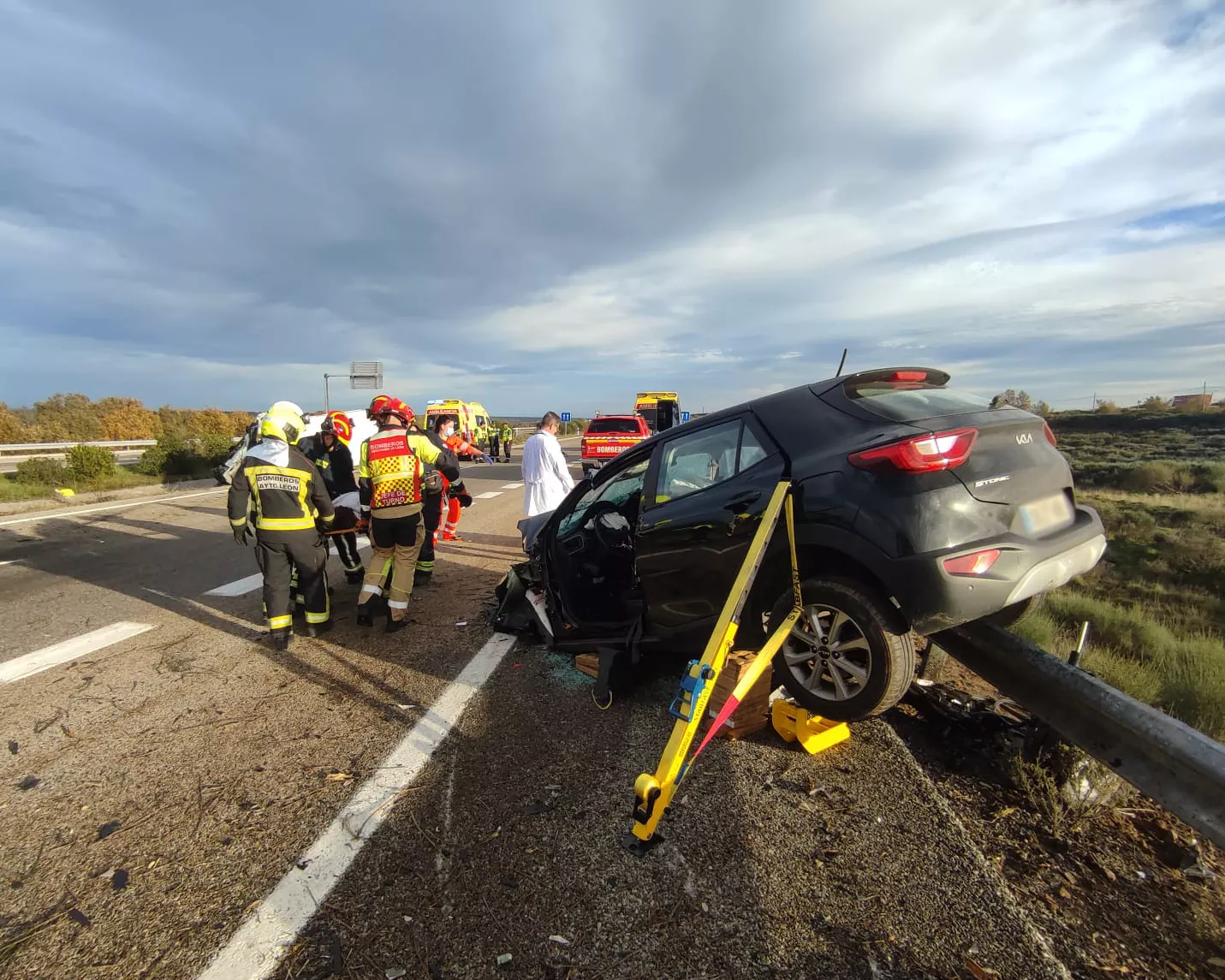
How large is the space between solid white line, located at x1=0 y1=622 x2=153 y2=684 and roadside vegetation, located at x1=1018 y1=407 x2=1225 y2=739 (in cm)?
730

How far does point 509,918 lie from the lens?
205 cm

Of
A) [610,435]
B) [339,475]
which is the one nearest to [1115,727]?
[339,475]

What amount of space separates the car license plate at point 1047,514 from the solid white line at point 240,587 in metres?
6.69

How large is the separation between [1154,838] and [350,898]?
3.15m

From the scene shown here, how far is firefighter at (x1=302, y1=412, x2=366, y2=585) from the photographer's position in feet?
21.5

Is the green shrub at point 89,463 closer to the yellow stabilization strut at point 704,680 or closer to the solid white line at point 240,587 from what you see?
the solid white line at point 240,587

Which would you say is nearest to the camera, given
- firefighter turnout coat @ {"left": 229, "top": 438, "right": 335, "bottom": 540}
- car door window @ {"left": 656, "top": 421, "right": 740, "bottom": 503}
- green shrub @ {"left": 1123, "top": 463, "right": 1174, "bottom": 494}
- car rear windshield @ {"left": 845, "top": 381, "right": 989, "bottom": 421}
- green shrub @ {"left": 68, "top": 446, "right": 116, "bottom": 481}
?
car rear windshield @ {"left": 845, "top": 381, "right": 989, "bottom": 421}

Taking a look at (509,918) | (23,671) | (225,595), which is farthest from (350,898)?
(225,595)

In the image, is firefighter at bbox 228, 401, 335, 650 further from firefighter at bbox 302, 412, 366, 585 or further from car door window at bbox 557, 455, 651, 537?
car door window at bbox 557, 455, 651, 537

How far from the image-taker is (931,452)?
8.18ft

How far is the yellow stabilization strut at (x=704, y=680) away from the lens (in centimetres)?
228

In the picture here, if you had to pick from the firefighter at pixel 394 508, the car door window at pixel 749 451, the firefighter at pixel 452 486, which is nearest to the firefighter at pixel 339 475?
the firefighter at pixel 452 486

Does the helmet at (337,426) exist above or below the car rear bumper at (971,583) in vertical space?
above

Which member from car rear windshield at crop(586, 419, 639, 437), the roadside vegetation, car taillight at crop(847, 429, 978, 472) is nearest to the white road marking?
car taillight at crop(847, 429, 978, 472)
